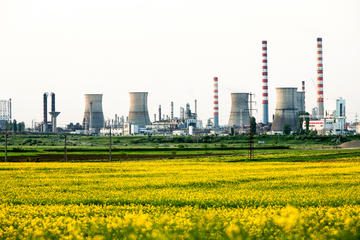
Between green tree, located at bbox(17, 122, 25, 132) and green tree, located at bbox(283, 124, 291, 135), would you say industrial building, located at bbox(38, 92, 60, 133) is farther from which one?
green tree, located at bbox(283, 124, 291, 135)

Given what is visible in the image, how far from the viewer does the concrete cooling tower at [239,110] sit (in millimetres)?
96875

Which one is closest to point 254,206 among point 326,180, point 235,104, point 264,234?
point 264,234

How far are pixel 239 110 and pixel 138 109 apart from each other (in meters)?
17.4

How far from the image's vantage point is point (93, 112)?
9912cm

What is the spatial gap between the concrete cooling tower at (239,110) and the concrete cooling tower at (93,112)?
73.3 feet

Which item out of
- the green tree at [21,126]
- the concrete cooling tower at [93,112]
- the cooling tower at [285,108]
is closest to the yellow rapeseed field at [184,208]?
the cooling tower at [285,108]

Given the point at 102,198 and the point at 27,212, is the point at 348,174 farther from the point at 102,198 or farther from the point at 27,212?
the point at 27,212

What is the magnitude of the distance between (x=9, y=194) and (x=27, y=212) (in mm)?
3864

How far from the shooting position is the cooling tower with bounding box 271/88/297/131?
90125 millimetres

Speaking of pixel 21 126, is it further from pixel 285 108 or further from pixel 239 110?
pixel 285 108

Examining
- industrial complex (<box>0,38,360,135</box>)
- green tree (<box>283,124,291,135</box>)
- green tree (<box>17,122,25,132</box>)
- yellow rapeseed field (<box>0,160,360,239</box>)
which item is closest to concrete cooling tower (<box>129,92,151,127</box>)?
industrial complex (<box>0,38,360,135</box>)

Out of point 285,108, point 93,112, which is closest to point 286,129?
point 285,108

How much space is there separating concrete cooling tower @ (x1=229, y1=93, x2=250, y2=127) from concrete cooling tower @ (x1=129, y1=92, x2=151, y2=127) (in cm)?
1471

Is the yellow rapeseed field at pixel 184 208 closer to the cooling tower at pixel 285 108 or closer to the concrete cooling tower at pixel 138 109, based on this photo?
the cooling tower at pixel 285 108
